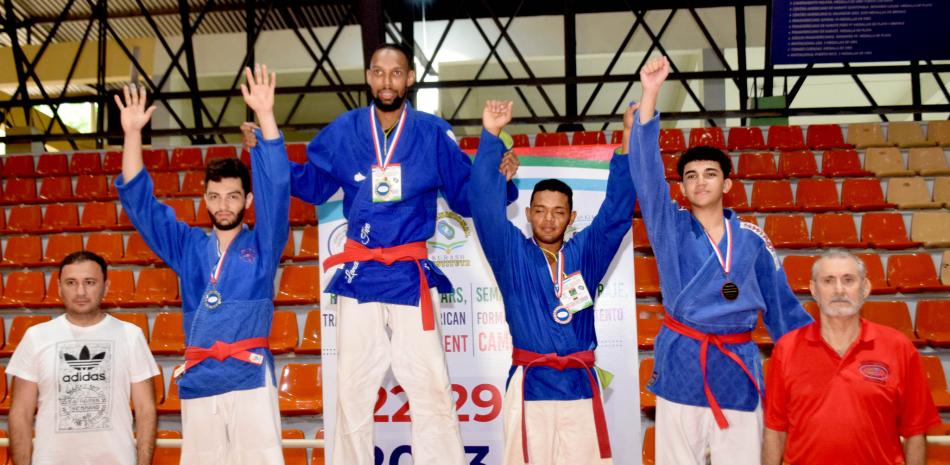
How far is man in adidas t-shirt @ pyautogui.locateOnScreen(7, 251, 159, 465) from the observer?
9.78 ft

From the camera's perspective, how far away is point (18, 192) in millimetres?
8344

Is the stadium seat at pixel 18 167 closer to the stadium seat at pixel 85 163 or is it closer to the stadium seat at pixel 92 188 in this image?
the stadium seat at pixel 85 163

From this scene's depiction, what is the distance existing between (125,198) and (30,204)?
627 centimetres

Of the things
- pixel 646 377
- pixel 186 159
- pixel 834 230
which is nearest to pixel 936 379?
pixel 834 230

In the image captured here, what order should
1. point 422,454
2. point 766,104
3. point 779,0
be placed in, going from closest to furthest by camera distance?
point 422,454, point 779,0, point 766,104

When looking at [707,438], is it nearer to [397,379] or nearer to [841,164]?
[397,379]

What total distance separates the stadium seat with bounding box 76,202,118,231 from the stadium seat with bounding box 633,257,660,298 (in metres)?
5.02

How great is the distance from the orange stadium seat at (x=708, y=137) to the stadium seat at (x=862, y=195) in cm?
131

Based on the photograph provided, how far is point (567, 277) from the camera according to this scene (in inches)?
125

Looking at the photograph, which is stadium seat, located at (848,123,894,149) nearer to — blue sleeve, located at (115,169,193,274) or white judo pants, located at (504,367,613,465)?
white judo pants, located at (504,367,613,465)

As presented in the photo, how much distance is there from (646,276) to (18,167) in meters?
7.45

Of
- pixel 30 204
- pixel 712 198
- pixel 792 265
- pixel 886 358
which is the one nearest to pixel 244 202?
pixel 712 198

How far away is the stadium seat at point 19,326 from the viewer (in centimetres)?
575

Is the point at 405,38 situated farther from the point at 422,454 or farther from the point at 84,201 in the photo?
the point at 422,454
